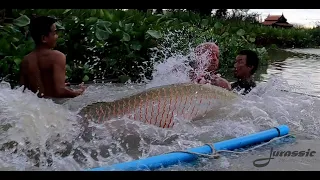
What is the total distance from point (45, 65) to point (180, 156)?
1400 mm

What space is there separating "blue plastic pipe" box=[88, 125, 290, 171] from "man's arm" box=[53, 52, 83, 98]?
119 cm

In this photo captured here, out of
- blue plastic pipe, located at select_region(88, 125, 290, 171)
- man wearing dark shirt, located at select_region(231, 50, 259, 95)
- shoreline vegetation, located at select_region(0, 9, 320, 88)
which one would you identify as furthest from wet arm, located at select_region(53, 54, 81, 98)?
shoreline vegetation, located at select_region(0, 9, 320, 88)

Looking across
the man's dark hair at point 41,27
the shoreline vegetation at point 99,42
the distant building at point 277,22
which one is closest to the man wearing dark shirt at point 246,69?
the shoreline vegetation at point 99,42

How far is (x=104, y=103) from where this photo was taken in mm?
3367

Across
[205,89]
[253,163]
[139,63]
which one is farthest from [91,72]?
[253,163]

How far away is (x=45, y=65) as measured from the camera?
3.44 meters

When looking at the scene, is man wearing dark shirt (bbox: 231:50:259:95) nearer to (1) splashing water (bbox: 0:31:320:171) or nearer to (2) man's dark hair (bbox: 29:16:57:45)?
(1) splashing water (bbox: 0:31:320:171)

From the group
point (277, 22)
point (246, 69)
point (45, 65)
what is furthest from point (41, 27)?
point (277, 22)

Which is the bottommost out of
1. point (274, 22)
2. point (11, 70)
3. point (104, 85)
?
point (274, 22)

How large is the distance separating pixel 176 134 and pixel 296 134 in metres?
1.08

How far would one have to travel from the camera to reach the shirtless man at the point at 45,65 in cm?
341

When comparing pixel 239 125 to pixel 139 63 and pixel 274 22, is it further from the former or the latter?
pixel 274 22

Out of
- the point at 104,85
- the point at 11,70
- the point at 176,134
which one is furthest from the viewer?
the point at 104,85

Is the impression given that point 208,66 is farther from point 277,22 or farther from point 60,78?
point 277,22
